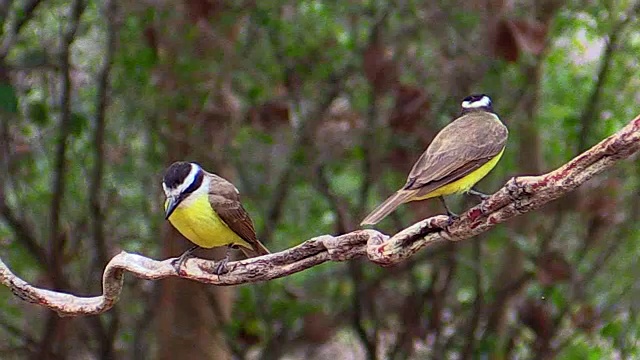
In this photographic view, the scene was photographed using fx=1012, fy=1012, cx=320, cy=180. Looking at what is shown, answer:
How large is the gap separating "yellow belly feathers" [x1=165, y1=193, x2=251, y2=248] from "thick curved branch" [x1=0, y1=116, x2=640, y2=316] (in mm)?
295

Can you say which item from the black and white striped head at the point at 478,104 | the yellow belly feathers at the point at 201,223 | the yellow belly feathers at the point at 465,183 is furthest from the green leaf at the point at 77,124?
the yellow belly feathers at the point at 465,183

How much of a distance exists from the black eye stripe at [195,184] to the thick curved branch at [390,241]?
29 centimetres

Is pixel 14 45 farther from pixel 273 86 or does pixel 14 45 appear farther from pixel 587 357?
pixel 587 357

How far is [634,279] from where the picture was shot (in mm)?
4074

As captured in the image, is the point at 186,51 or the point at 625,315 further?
the point at 625,315

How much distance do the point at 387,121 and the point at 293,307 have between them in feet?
2.76

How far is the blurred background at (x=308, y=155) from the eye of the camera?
343cm

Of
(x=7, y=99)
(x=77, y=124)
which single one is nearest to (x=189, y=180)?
(x=7, y=99)

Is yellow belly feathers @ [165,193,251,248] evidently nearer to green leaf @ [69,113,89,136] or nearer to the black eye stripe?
the black eye stripe

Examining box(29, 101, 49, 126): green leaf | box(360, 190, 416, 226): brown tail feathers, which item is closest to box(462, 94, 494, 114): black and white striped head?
box(360, 190, 416, 226): brown tail feathers

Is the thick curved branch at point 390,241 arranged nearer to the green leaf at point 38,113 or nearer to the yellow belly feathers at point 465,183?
the yellow belly feathers at point 465,183

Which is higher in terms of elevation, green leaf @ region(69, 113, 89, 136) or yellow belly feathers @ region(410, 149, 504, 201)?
green leaf @ region(69, 113, 89, 136)

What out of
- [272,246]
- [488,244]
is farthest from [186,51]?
[488,244]

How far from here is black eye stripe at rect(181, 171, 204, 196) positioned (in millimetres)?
2072
